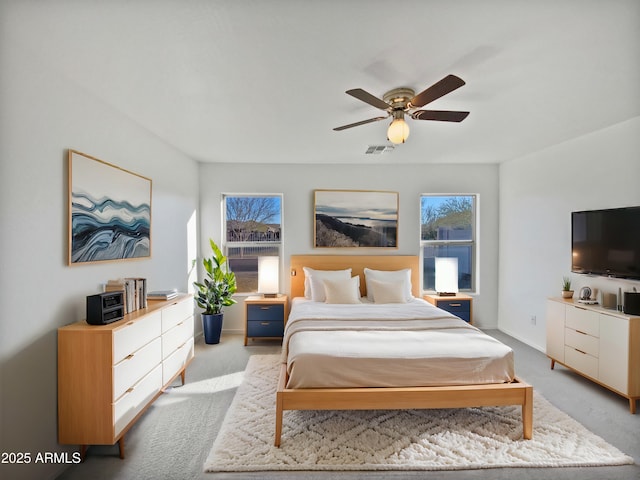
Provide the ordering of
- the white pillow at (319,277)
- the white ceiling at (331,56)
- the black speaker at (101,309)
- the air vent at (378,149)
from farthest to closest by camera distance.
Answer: the white pillow at (319,277)
the air vent at (378,149)
the black speaker at (101,309)
the white ceiling at (331,56)

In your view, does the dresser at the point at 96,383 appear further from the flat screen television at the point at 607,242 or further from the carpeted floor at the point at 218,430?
the flat screen television at the point at 607,242

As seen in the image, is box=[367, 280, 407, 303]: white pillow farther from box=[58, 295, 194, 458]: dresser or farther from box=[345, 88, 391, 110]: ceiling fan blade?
box=[58, 295, 194, 458]: dresser

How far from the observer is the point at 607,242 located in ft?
10.2

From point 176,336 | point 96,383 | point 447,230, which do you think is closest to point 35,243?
point 96,383

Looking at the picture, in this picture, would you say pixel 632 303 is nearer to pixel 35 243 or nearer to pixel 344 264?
pixel 344 264

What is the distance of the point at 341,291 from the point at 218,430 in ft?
6.94

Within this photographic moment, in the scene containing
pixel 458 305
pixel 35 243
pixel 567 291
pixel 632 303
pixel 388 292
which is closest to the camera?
pixel 35 243

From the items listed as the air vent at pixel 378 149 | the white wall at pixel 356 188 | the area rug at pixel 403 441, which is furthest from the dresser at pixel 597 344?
the air vent at pixel 378 149

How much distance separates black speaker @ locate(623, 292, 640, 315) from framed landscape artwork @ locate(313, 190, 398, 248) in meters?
2.67

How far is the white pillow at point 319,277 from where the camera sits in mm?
4301

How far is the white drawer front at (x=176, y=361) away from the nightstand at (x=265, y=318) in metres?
1.10

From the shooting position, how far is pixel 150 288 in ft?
11.0

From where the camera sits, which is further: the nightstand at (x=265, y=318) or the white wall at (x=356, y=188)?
the white wall at (x=356, y=188)

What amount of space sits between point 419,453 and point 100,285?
8.69ft
